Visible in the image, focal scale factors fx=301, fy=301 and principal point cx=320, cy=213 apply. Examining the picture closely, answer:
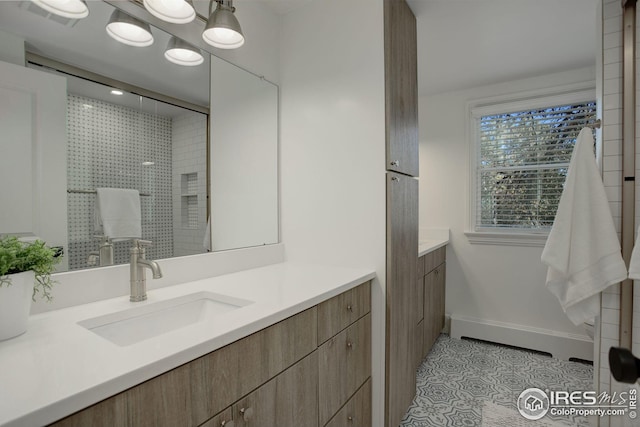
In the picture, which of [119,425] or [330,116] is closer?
[119,425]

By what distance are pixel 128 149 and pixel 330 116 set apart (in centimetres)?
98

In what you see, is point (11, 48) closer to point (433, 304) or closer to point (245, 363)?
point (245, 363)

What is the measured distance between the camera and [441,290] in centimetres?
289

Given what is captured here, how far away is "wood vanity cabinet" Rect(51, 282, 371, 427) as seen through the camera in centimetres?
64

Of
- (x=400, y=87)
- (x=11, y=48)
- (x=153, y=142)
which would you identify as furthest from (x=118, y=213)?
(x=400, y=87)

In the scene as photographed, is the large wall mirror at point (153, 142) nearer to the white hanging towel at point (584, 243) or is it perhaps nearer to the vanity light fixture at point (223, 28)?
the vanity light fixture at point (223, 28)

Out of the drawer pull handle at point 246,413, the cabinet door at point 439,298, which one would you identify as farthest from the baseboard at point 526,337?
the drawer pull handle at point 246,413

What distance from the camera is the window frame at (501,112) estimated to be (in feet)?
8.59

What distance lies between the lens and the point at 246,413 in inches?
32.9

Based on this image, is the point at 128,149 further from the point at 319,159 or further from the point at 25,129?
the point at 319,159

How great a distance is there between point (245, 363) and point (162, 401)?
23cm

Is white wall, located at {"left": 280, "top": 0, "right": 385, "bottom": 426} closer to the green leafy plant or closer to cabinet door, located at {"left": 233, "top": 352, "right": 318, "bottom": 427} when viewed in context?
cabinet door, located at {"left": 233, "top": 352, "right": 318, "bottom": 427}

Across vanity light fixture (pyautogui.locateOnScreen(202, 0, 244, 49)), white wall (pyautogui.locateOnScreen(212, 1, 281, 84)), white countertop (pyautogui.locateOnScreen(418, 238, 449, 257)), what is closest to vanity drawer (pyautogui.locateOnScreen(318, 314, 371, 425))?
white countertop (pyautogui.locateOnScreen(418, 238, 449, 257))

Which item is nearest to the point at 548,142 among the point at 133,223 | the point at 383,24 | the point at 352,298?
the point at 383,24
